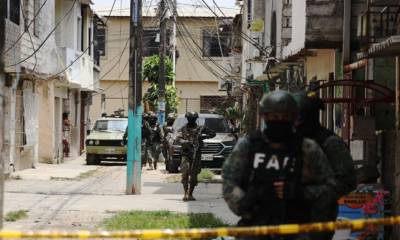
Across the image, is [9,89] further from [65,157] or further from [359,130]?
[359,130]

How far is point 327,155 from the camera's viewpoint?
17.8ft

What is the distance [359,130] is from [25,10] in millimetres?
13657

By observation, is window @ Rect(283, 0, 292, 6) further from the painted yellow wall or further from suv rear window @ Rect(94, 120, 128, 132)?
suv rear window @ Rect(94, 120, 128, 132)

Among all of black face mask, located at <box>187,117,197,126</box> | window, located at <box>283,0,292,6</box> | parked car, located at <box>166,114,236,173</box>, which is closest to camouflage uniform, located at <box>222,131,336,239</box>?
black face mask, located at <box>187,117,197,126</box>

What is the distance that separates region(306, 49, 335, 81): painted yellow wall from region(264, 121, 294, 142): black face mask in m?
10.7

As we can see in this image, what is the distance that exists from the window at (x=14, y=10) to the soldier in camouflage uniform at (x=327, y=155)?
48.8 feet

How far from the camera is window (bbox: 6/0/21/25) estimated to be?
19.6 m

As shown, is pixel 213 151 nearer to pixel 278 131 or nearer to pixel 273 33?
pixel 273 33

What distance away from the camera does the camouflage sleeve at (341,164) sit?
17.2 feet

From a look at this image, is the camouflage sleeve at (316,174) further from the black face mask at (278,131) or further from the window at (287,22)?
the window at (287,22)

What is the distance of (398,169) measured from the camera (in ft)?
29.2

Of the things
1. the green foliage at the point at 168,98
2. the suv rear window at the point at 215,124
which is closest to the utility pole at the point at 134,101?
the suv rear window at the point at 215,124

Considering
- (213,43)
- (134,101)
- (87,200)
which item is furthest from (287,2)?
(213,43)

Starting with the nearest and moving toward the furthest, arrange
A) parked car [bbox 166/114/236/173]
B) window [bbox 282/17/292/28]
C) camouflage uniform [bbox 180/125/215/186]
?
camouflage uniform [bbox 180/125/215/186] < window [bbox 282/17/292/28] < parked car [bbox 166/114/236/173]
